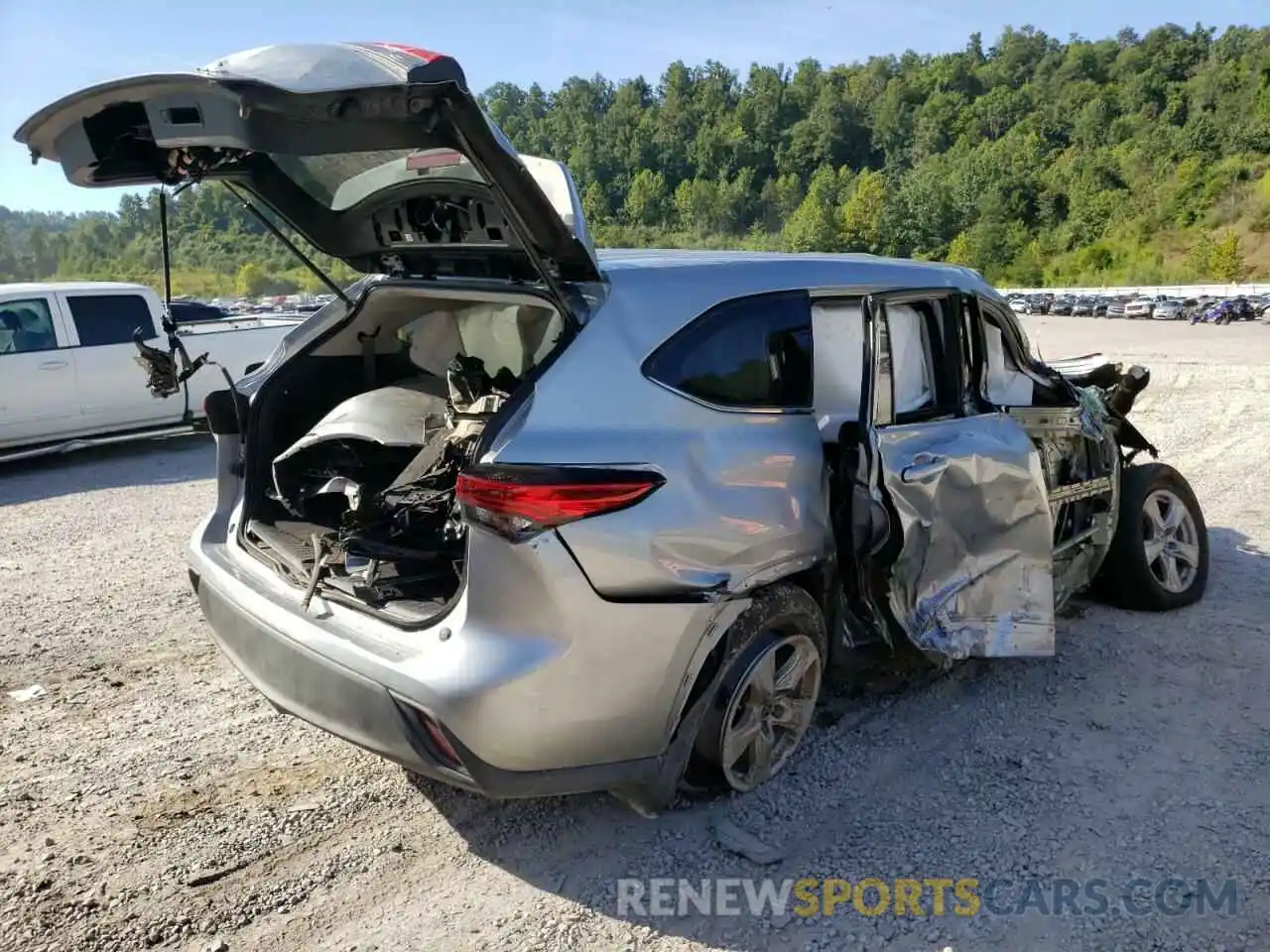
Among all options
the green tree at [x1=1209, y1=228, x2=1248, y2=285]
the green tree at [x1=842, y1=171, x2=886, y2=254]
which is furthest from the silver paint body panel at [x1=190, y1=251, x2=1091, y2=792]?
the green tree at [x1=842, y1=171, x2=886, y2=254]

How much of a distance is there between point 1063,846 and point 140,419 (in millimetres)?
9369

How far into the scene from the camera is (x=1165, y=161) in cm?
10112

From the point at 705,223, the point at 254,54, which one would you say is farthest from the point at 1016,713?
the point at 705,223

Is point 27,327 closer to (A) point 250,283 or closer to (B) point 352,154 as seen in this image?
(B) point 352,154

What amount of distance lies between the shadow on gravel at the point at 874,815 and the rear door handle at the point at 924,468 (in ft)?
2.58

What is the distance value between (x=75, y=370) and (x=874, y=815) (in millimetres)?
8815

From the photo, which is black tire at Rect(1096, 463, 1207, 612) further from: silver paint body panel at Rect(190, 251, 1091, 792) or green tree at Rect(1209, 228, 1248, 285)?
green tree at Rect(1209, 228, 1248, 285)

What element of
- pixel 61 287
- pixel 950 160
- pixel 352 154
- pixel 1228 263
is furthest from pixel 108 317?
pixel 950 160

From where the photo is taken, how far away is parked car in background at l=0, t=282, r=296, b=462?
8.73 metres

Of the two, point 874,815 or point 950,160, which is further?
point 950,160

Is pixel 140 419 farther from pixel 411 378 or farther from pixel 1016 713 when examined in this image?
pixel 1016 713

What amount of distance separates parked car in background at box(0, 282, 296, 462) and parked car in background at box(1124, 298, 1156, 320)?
148 feet

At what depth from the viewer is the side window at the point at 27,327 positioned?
8766 mm

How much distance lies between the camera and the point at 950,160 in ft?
451
